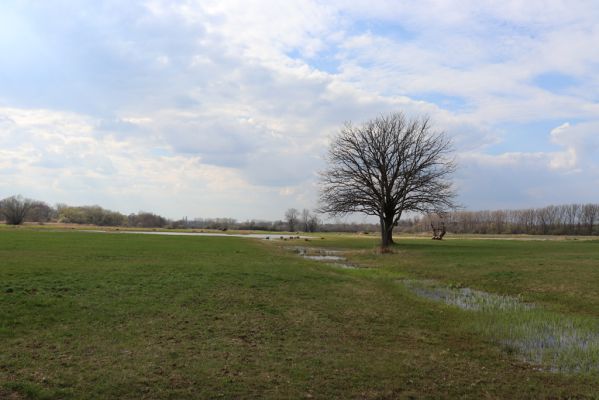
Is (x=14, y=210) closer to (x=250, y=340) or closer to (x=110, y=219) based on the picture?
(x=110, y=219)

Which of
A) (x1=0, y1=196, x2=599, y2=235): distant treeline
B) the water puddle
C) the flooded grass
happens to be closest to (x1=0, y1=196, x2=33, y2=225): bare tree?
(x1=0, y1=196, x2=599, y2=235): distant treeline

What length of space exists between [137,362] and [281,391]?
286 cm

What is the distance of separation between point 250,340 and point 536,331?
7.62m

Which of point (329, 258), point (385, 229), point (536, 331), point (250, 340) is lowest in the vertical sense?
point (329, 258)

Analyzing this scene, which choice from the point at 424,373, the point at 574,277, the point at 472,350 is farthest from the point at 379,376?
the point at 574,277

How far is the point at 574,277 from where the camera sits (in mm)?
19234

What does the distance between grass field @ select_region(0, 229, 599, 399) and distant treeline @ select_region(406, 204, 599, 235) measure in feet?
412

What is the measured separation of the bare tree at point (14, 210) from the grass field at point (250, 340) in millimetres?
123640

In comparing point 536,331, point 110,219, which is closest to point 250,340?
point 536,331

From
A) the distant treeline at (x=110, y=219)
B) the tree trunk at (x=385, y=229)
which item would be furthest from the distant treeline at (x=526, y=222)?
the tree trunk at (x=385, y=229)

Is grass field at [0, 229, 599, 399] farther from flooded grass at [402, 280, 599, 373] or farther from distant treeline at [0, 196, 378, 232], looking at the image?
distant treeline at [0, 196, 378, 232]

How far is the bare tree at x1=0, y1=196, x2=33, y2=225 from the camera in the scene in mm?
120938

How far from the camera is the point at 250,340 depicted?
31.0ft

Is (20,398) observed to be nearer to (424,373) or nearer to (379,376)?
(379,376)
